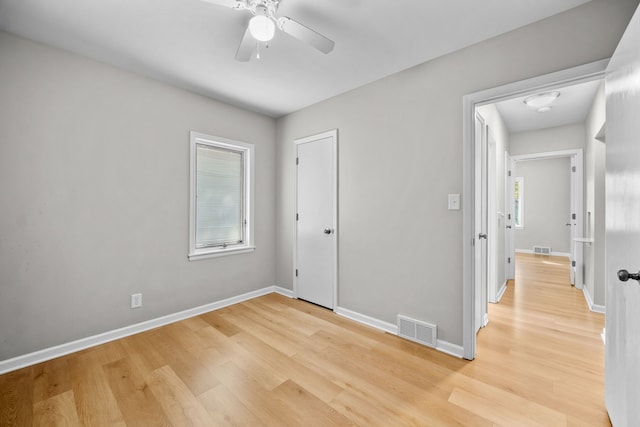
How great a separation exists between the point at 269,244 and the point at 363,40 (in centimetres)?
278

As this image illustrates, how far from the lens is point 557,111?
12.4ft

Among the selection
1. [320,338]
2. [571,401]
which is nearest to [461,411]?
[571,401]

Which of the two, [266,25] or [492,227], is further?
[492,227]

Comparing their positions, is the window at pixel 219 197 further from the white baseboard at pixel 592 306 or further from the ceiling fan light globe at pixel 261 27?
the white baseboard at pixel 592 306

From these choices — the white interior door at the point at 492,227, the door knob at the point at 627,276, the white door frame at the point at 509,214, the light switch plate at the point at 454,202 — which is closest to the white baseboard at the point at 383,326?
the light switch plate at the point at 454,202

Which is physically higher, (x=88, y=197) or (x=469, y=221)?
(x=88, y=197)

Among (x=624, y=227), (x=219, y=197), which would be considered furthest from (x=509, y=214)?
(x=219, y=197)

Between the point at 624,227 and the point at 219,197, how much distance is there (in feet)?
11.4

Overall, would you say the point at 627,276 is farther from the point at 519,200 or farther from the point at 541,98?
the point at 519,200

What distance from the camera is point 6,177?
1.97 meters

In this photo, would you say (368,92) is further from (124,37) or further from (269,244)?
(269,244)

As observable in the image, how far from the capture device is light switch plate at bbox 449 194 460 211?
7.23ft

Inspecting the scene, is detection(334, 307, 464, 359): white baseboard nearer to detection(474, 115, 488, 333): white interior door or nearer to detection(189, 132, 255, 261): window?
detection(474, 115, 488, 333): white interior door

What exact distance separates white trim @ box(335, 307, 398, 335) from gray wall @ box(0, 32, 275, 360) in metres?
1.57
